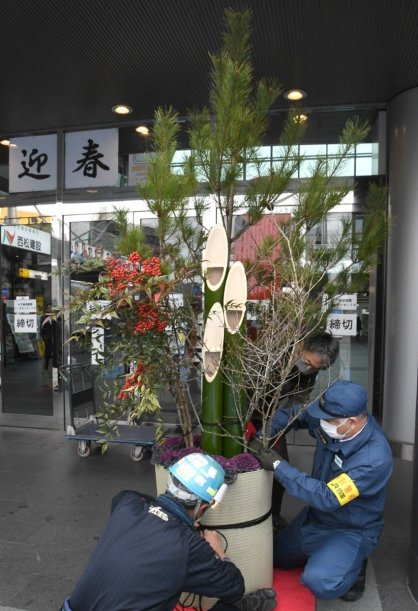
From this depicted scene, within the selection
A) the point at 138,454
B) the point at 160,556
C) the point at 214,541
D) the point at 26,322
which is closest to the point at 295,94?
the point at 138,454

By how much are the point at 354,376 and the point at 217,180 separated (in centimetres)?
367

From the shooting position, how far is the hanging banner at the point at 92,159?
6.11 meters

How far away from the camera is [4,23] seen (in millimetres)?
3945

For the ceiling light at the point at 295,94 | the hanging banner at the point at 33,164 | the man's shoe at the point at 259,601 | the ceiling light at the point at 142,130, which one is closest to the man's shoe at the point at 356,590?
the man's shoe at the point at 259,601

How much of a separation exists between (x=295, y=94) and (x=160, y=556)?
Answer: 4.92 metres

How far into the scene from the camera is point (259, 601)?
2.42m

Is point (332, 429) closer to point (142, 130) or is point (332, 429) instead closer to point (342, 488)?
point (342, 488)

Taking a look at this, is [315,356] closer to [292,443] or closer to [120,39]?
[292,443]

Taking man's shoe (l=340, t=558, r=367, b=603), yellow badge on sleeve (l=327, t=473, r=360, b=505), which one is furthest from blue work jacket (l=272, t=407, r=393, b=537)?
man's shoe (l=340, t=558, r=367, b=603)

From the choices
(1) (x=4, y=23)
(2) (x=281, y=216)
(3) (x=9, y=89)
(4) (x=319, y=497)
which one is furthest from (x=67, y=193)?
(4) (x=319, y=497)

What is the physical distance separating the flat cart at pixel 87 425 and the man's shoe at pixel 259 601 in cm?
220

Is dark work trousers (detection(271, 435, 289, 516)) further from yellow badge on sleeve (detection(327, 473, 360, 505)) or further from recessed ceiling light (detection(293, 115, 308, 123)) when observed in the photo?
recessed ceiling light (detection(293, 115, 308, 123))

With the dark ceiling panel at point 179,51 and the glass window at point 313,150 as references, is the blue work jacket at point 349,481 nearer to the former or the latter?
the glass window at point 313,150

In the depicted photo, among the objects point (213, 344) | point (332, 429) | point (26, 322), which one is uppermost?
point (213, 344)
